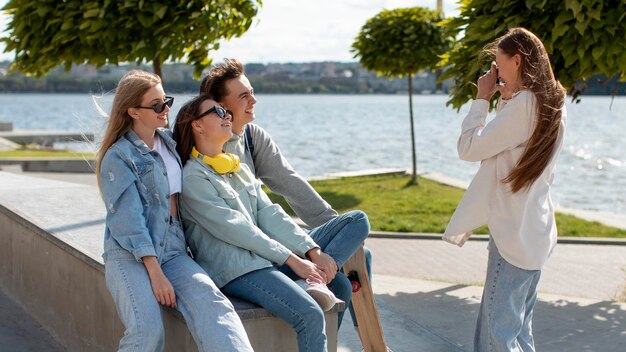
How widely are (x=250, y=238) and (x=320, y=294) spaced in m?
0.38

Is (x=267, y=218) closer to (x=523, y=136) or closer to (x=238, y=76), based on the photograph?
(x=238, y=76)

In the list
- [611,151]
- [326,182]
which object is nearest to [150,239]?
[326,182]

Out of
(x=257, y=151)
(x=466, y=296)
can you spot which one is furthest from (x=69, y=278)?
(x=466, y=296)

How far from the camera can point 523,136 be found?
3.94 meters

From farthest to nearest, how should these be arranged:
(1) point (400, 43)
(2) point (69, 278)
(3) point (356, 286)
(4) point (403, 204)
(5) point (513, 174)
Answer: (1) point (400, 43), (4) point (403, 204), (2) point (69, 278), (3) point (356, 286), (5) point (513, 174)

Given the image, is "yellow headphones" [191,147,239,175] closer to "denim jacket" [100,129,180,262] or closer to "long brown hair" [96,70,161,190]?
"denim jacket" [100,129,180,262]

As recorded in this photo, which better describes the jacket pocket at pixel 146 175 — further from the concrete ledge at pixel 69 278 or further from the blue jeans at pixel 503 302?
the blue jeans at pixel 503 302

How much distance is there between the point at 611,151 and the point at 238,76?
36.0m

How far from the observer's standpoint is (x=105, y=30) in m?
9.38

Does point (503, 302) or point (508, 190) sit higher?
point (508, 190)


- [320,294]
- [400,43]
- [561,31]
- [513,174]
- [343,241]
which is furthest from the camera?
[400,43]

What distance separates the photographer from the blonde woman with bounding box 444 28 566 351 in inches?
154

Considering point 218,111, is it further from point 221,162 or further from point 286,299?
point 286,299

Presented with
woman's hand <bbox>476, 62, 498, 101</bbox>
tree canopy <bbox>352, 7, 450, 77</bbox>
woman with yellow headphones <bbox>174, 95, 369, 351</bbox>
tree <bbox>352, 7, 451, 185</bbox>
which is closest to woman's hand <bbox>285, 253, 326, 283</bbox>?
woman with yellow headphones <bbox>174, 95, 369, 351</bbox>
